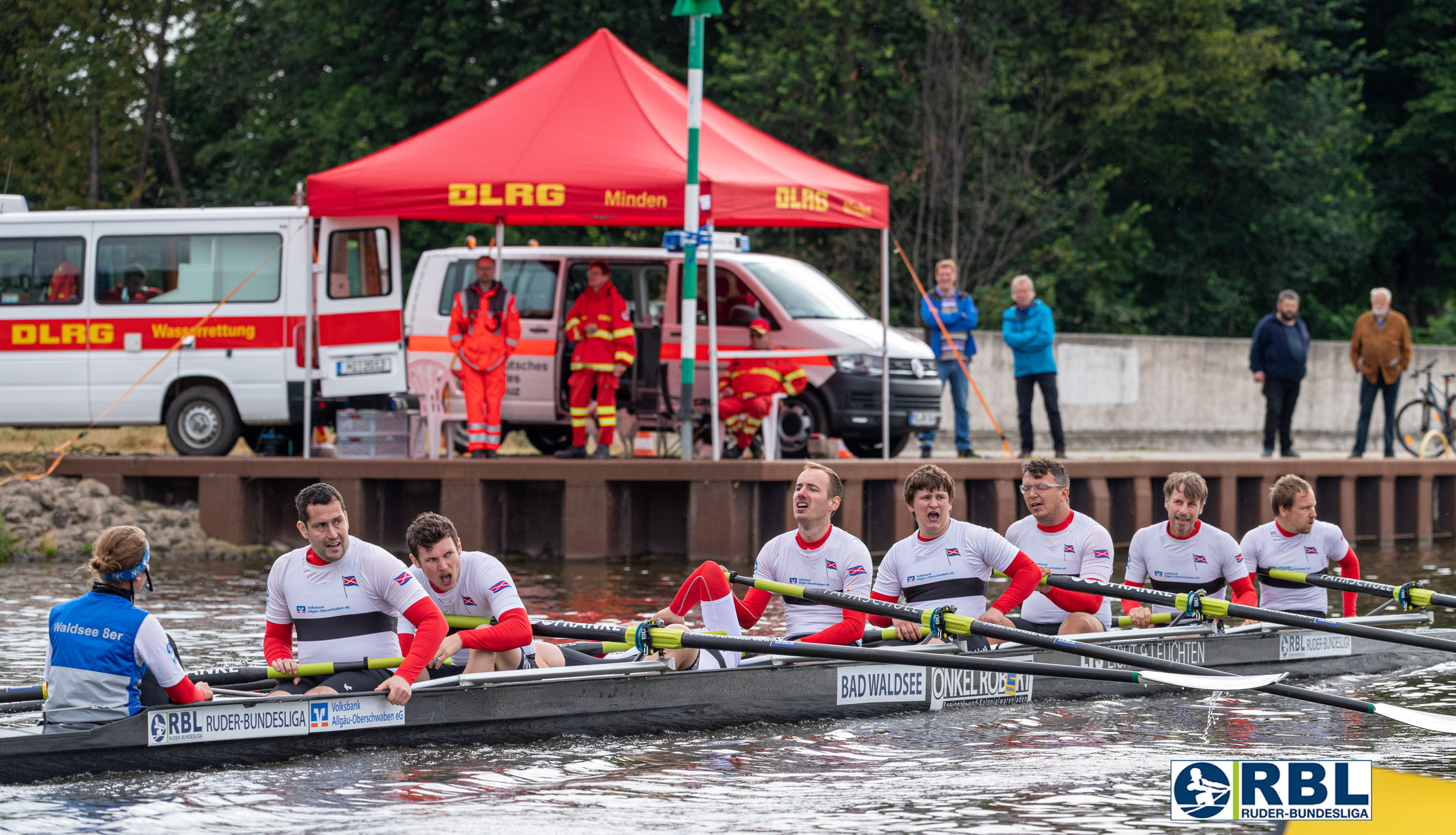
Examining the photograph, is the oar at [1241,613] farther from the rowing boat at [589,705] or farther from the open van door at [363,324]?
the open van door at [363,324]

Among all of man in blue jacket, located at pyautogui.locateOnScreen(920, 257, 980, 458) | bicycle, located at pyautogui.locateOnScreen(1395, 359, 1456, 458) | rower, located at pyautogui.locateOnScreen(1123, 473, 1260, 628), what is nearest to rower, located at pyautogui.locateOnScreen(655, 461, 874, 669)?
rower, located at pyautogui.locateOnScreen(1123, 473, 1260, 628)

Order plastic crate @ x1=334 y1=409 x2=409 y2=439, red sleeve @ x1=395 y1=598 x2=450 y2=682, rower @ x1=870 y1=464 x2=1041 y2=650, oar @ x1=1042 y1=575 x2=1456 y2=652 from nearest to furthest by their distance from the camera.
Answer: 1. red sleeve @ x1=395 y1=598 x2=450 y2=682
2. rower @ x1=870 y1=464 x2=1041 y2=650
3. oar @ x1=1042 y1=575 x2=1456 y2=652
4. plastic crate @ x1=334 y1=409 x2=409 y2=439

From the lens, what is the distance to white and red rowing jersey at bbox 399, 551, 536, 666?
8.26m

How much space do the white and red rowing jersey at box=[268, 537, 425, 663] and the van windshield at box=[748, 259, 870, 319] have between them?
8918mm

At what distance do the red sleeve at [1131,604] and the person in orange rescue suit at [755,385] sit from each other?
18.8 ft

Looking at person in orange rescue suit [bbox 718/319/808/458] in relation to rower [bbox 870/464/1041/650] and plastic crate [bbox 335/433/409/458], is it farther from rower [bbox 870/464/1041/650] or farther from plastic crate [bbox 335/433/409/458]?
rower [bbox 870/464/1041/650]

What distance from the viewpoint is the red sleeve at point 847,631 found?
9.17 metres

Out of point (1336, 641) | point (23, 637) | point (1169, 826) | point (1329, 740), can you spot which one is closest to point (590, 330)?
point (23, 637)

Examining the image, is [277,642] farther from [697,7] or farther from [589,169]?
[697,7]

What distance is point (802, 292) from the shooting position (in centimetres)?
1692

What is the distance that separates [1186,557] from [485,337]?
285 inches

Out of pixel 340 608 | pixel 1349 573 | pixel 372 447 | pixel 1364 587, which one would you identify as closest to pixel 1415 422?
pixel 1349 573

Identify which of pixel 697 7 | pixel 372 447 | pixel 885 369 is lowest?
pixel 372 447

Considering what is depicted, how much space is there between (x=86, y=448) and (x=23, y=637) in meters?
9.68
